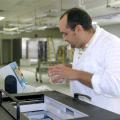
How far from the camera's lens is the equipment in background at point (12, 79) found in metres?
2.16

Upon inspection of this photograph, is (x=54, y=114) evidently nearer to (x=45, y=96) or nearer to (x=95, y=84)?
(x=45, y=96)

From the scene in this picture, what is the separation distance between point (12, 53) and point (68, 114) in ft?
50.3

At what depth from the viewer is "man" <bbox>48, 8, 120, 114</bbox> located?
1.30 m

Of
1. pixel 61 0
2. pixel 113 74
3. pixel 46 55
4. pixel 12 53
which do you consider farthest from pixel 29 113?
pixel 12 53

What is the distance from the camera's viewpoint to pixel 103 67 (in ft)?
4.81

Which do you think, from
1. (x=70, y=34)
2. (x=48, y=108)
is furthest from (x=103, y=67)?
(x=48, y=108)

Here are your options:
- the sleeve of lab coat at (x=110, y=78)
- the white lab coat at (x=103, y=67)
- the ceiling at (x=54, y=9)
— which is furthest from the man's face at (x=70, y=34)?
the ceiling at (x=54, y=9)

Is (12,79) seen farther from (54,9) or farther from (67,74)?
(54,9)

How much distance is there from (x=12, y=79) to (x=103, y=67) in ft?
3.19

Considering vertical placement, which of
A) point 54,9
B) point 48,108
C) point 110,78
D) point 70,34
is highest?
point 54,9

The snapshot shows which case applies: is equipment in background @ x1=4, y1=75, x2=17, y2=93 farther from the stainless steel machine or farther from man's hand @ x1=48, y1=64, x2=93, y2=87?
man's hand @ x1=48, y1=64, x2=93, y2=87

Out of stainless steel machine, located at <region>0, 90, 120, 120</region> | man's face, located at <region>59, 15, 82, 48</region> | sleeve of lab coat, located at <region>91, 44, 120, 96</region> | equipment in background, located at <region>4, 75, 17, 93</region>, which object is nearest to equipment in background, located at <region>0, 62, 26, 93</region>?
equipment in background, located at <region>4, 75, 17, 93</region>

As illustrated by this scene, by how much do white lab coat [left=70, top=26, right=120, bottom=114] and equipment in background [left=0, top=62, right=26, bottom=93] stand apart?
664mm

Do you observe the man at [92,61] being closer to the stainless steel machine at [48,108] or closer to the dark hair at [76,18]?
the dark hair at [76,18]
